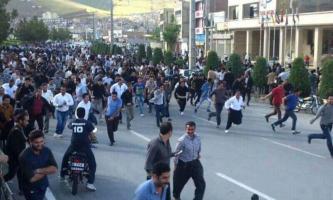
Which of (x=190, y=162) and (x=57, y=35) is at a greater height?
(x=57, y=35)

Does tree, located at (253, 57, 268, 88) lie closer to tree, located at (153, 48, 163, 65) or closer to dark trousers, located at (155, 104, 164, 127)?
dark trousers, located at (155, 104, 164, 127)

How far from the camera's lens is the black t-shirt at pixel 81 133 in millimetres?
10523

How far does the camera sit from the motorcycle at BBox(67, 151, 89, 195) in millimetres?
10305

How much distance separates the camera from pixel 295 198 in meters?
10.2

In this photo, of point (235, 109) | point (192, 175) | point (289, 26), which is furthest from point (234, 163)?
point (289, 26)

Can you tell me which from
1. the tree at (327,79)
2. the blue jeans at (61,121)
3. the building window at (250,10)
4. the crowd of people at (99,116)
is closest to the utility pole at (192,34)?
the crowd of people at (99,116)

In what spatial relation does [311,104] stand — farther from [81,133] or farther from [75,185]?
[75,185]

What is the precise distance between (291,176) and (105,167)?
13.2ft

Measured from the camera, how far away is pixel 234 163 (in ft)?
43.7

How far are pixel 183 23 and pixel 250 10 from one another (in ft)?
128

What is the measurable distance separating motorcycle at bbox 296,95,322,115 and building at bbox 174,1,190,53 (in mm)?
74383

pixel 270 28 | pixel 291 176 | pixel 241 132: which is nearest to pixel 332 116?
pixel 291 176

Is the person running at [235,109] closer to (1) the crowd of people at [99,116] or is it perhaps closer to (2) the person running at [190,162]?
(1) the crowd of people at [99,116]

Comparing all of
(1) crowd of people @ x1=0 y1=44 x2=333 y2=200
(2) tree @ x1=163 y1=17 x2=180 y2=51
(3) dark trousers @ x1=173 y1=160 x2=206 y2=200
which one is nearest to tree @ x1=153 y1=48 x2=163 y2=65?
(1) crowd of people @ x1=0 y1=44 x2=333 y2=200
